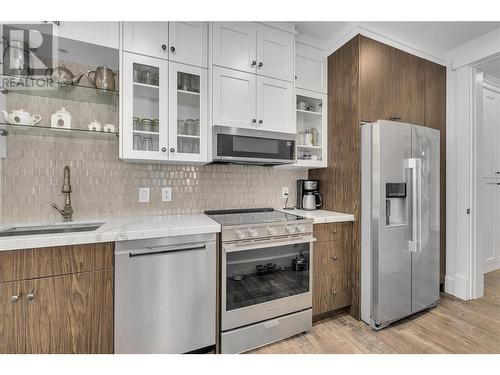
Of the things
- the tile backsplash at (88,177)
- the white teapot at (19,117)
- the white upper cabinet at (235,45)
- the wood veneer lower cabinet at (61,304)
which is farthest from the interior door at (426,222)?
the white teapot at (19,117)

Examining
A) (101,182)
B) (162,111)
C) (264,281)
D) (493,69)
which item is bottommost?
(264,281)

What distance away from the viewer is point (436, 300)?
2.18 metres

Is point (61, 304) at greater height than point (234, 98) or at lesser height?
lesser

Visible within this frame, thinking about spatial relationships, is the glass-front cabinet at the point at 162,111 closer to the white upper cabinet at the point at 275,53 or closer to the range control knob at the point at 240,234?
the white upper cabinet at the point at 275,53

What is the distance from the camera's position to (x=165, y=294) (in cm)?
140

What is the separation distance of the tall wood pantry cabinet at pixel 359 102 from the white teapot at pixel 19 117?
2.45 metres

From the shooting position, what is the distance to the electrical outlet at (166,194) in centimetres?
197

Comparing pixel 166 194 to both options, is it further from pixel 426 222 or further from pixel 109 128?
pixel 426 222

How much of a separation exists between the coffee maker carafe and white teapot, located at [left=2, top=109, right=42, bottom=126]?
2271 millimetres

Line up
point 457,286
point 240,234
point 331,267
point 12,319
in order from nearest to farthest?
point 12,319, point 240,234, point 331,267, point 457,286

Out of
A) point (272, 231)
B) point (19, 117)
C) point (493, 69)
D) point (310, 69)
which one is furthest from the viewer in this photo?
point (493, 69)

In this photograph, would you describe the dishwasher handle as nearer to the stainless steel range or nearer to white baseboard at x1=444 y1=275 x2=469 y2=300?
the stainless steel range

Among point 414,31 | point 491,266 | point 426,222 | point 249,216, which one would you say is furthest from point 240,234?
point 491,266

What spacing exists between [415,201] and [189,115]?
Answer: 6.65ft
